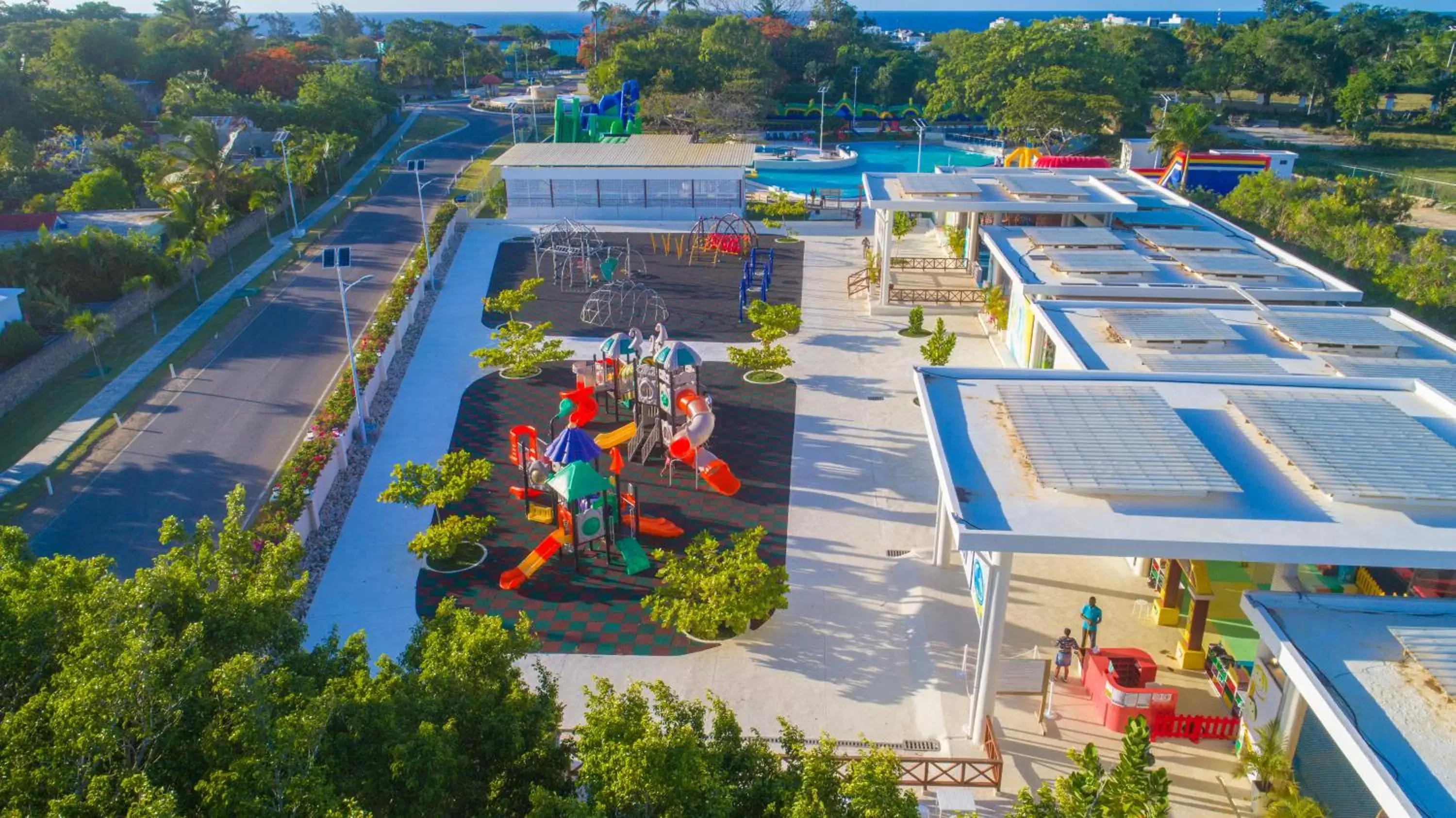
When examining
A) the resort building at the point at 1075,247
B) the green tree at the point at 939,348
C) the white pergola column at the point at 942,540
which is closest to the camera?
the white pergola column at the point at 942,540

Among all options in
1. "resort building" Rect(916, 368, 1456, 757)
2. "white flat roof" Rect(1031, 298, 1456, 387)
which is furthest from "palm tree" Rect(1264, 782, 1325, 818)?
"white flat roof" Rect(1031, 298, 1456, 387)

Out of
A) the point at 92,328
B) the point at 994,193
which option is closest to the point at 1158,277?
the point at 994,193

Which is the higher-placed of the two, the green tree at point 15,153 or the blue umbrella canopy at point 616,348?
the green tree at point 15,153

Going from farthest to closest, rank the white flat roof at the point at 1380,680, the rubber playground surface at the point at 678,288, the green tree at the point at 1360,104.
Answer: the green tree at the point at 1360,104, the rubber playground surface at the point at 678,288, the white flat roof at the point at 1380,680

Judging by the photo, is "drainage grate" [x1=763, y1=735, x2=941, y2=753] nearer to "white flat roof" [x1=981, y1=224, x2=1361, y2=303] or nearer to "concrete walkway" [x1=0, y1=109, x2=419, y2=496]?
"white flat roof" [x1=981, y1=224, x2=1361, y2=303]

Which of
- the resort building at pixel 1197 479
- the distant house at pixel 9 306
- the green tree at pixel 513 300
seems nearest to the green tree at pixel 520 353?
the green tree at pixel 513 300

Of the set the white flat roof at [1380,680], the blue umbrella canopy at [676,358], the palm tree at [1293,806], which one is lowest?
the palm tree at [1293,806]

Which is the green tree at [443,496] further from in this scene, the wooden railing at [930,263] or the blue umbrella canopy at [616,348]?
the wooden railing at [930,263]
